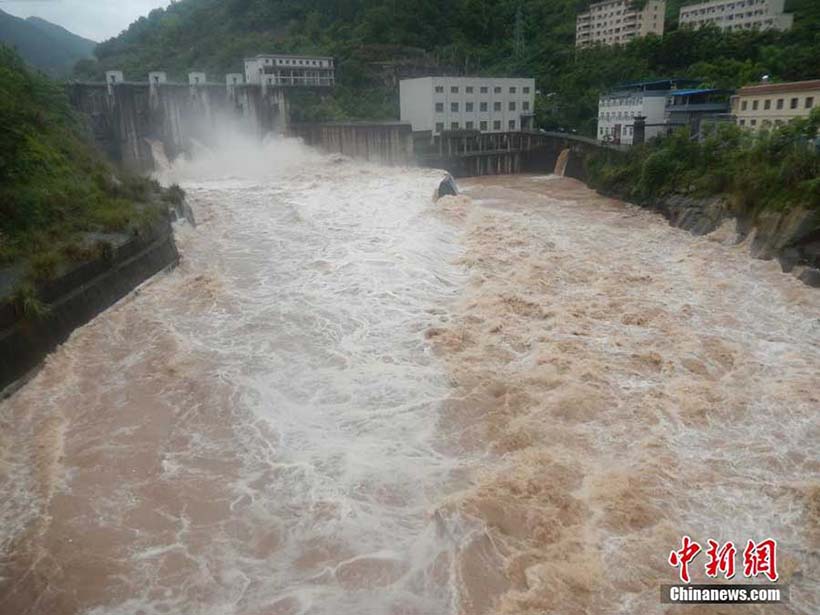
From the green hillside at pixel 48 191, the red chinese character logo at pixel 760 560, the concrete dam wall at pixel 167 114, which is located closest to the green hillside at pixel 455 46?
the concrete dam wall at pixel 167 114

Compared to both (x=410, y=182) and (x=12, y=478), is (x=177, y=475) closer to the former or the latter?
(x=12, y=478)

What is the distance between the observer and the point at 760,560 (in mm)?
5273

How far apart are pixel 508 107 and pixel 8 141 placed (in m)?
31.2

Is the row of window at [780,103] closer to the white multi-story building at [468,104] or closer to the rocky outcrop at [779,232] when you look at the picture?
the rocky outcrop at [779,232]

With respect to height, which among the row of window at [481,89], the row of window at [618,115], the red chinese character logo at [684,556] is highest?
the row of window at [481,89]

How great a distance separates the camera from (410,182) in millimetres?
25938

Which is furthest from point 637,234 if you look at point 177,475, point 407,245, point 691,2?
point 691,2

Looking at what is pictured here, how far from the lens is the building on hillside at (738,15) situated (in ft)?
140

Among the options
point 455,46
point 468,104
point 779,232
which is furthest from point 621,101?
point 455,46

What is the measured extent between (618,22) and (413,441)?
5467 cm

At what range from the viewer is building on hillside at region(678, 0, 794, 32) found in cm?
4253

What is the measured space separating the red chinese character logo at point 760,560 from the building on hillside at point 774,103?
54.3 feet

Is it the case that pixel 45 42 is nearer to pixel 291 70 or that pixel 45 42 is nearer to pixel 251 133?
pixel 291 70

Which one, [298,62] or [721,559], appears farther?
[298,62]
